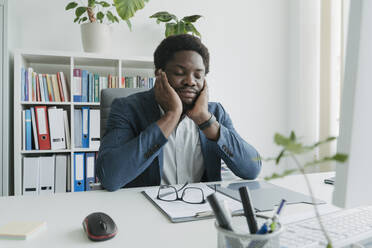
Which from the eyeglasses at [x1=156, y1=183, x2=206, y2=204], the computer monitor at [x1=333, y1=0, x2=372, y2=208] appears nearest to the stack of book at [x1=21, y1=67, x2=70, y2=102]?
the eyeglasses at [x1=156, y1=183, x2=206, y2=204]

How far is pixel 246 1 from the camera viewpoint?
9.93 ft

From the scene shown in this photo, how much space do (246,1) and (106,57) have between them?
5.16ft

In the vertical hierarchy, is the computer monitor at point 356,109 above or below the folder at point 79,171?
above

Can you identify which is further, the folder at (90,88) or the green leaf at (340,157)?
the folder at (90,88)

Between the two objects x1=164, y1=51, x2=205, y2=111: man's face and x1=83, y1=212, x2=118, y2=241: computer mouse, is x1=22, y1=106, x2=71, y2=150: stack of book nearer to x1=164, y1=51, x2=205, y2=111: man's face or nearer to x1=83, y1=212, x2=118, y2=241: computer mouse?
x1=164, y1=51, x2=205, y2=111: man's face

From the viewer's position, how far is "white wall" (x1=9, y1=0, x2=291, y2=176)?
2695mm

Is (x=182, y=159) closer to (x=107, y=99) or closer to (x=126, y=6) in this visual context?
(x=107, y=99)

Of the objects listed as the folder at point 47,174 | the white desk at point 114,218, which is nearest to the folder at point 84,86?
the folder at point 47,174

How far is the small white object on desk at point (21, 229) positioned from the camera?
604mm

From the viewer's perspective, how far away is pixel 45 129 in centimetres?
221

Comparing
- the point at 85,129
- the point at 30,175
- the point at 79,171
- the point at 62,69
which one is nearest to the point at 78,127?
the point at 85,129

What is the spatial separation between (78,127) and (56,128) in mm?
152

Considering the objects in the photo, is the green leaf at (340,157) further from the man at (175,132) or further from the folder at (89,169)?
the folder at (89,169)

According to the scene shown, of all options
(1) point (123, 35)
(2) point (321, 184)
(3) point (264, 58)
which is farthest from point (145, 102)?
(3) point (264, 58)
